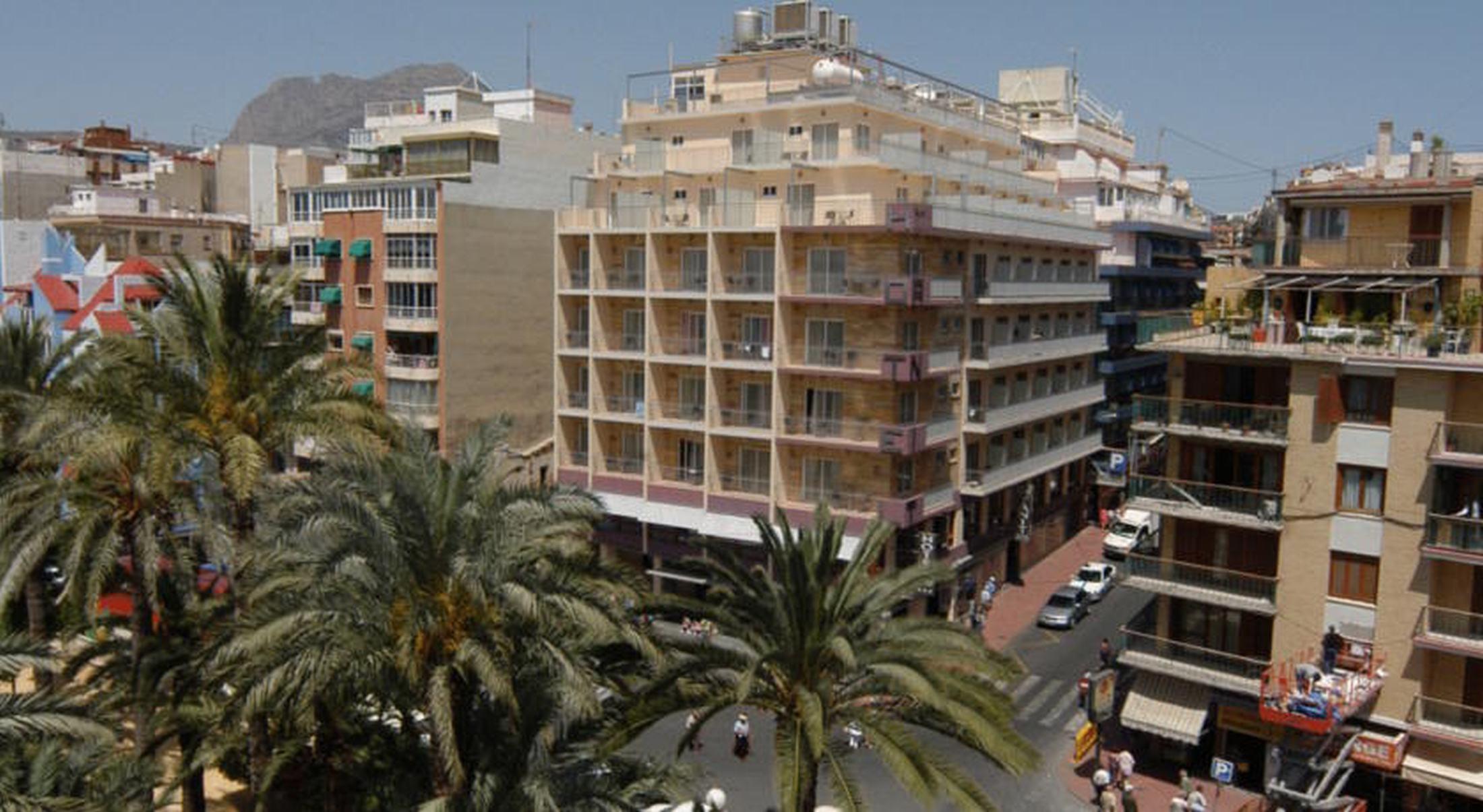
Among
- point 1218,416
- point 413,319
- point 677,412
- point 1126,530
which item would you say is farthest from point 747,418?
point 1126,530

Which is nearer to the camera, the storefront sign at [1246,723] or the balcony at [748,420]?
the storefront sign at [1246,723]

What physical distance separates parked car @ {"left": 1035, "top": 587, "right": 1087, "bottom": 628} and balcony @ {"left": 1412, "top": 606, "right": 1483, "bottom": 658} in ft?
63.4

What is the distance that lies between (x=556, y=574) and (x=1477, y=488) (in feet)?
76.8

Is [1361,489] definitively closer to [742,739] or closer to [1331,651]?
[1331,651]

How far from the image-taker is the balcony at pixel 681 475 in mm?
48688

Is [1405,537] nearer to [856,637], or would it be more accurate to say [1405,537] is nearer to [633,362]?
[856,637]

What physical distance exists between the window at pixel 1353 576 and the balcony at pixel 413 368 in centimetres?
3692

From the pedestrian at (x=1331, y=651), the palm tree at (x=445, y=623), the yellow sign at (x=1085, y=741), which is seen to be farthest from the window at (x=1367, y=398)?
the palm tree at (x=445, y=623)

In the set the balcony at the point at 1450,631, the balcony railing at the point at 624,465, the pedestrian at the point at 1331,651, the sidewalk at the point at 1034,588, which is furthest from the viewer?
the balcony railing at the point at 624,465

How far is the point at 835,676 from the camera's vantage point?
72.1 ft

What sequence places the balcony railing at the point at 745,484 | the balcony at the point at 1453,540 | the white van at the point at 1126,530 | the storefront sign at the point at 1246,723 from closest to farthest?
the balcony at the point at 1453,540 → the storefront sign at the point at 1246,723 → the balcony railing at the point at 745,484 → the white van at the point at 1126,530

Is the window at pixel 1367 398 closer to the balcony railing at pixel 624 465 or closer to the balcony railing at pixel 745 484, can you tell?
the balcony railing at pixel 745 484

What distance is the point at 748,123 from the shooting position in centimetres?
5059

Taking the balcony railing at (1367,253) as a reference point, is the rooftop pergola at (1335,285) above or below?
below
